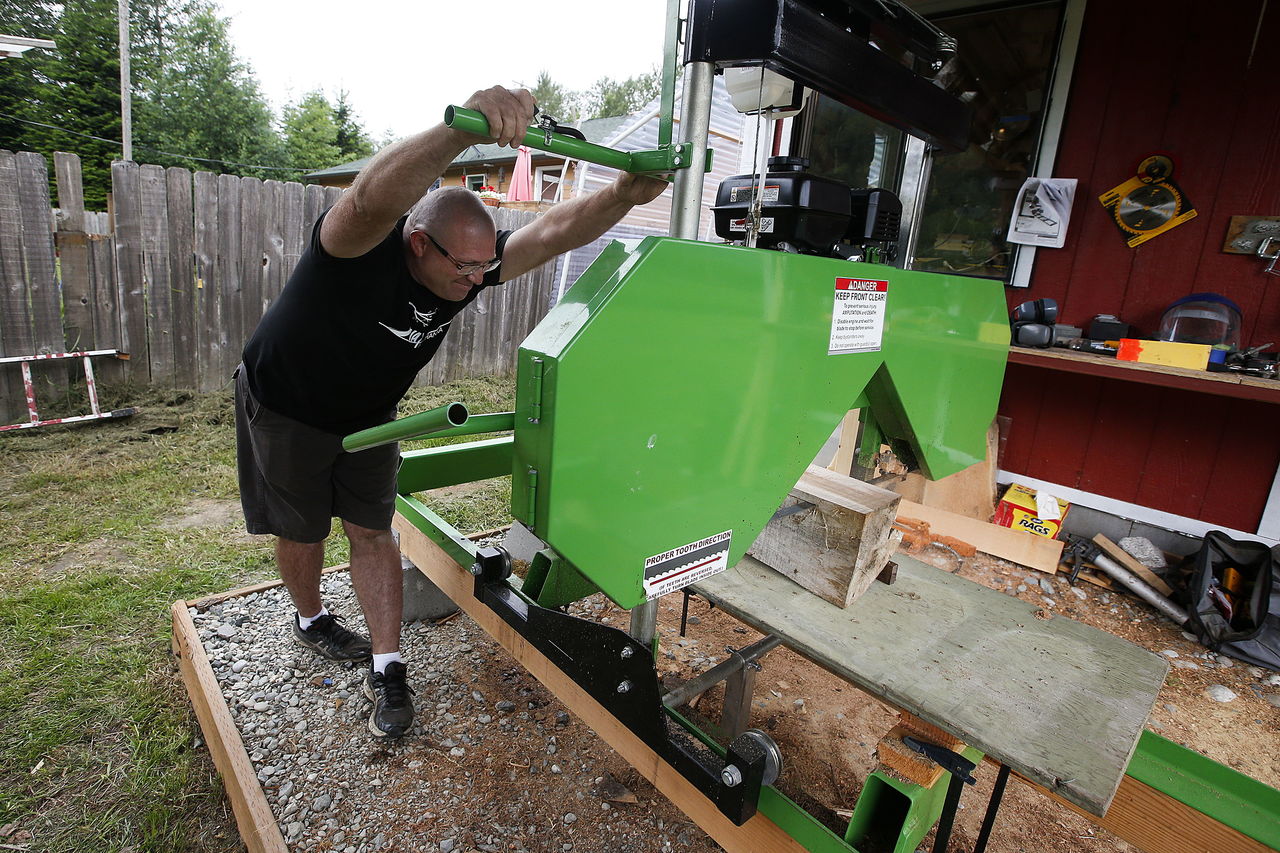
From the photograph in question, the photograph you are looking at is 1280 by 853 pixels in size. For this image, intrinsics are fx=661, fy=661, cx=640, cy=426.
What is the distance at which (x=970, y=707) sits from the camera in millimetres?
1341

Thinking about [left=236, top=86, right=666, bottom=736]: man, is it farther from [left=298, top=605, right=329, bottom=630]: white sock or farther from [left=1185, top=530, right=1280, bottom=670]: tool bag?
[left=1185, top=530, right=1280, bottom=670]: tool bag

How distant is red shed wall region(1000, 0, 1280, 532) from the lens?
10.8 ft

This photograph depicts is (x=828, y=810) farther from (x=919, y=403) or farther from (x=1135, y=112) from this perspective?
(x=1135, y=112)

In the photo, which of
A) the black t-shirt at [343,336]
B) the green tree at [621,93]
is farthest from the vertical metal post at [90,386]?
the green tree at [621,93]

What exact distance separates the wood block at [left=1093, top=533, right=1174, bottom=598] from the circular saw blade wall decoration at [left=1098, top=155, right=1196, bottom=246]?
1.67 metres

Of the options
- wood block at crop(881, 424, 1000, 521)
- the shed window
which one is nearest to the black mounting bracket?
wood block at crop(881, 424, 1000, 521)

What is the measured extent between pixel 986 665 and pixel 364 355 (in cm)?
184

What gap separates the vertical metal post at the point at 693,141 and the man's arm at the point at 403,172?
28 centimetres

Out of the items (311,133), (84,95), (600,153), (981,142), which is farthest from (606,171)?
(311,133)

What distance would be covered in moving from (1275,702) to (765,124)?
11.1ft

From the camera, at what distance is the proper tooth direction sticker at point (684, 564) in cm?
119

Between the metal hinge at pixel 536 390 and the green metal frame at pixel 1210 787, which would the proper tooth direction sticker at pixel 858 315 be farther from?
the green metal frame at pixel 1210 787

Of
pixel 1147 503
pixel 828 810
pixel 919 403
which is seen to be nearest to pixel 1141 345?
pixel 1147 503

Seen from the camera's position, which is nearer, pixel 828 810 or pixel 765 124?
pixel 765 124
